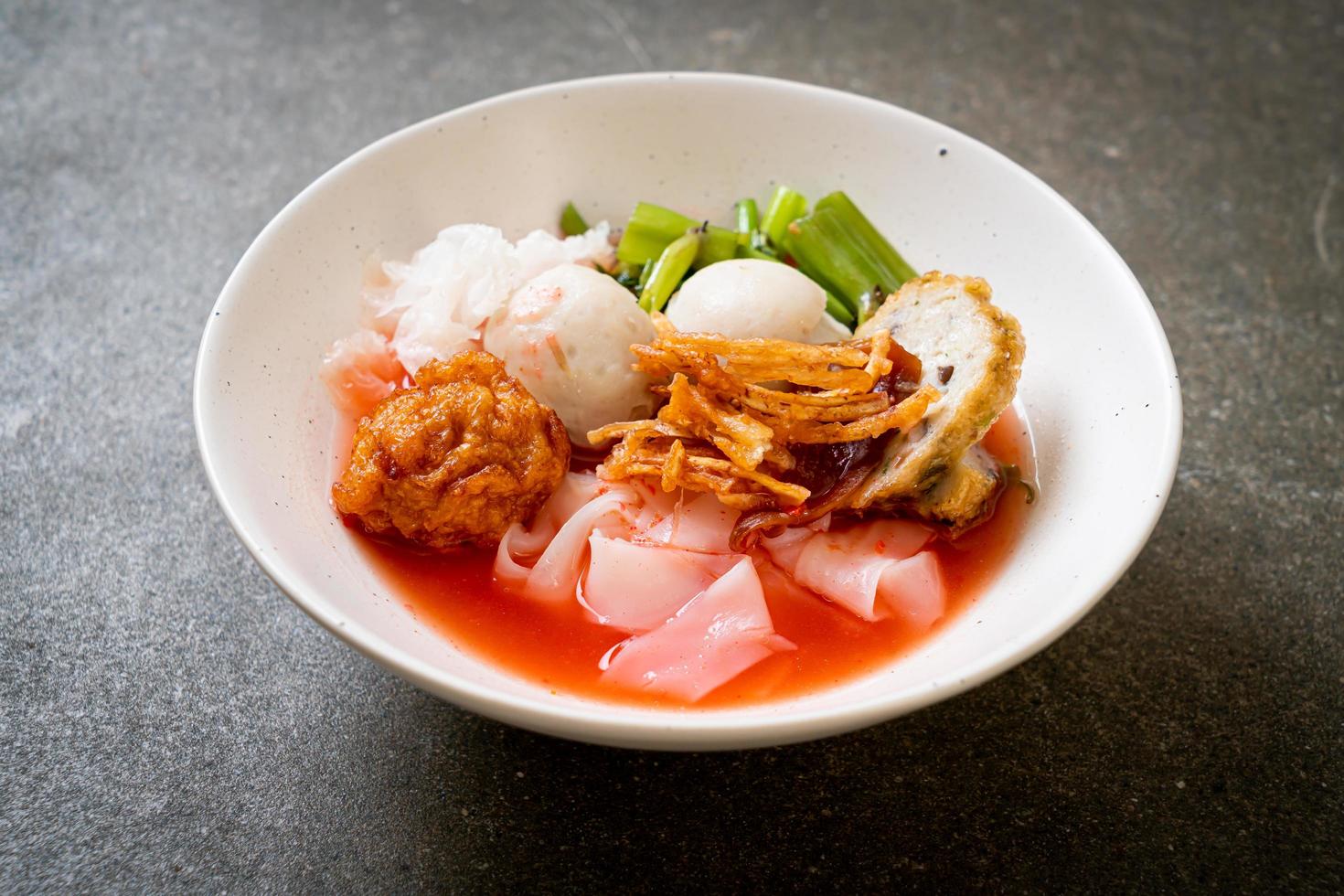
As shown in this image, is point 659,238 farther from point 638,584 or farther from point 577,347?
point 638,584

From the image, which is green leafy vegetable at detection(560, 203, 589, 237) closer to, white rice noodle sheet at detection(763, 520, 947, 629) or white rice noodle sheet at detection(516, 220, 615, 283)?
white rice noodle sheet at detection(516, 220, 615, 283)

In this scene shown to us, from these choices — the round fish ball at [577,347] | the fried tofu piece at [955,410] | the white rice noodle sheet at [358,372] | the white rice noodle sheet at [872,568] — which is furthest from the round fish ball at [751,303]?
the white rice noodle sheet at [358,372]

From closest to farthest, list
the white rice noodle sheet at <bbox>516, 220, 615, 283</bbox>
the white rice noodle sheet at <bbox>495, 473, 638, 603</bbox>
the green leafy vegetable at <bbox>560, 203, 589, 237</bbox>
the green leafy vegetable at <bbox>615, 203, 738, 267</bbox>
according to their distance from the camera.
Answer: the white rice noodle sheet at <bbox>495, 473, 638, 603</bbox>
the white rice noodle sheet at <bbox>516, 220, 615, 283</bbox>
the green leafy vegetable at <bbox>615, 203, 738, 267</bbox>
the green leafy vegetable at <bbox>560, 203, 589, 237</bbox>

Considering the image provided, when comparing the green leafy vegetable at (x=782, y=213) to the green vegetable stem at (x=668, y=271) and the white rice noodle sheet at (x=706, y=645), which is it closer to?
the green vegetable stem at (x=668, y=271)

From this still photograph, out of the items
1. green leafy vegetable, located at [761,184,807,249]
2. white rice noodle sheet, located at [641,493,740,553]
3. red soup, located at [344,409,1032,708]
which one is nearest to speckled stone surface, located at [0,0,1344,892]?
red soup, located at [344,409,1032,708]

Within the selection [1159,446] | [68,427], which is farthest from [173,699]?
[1159,446]

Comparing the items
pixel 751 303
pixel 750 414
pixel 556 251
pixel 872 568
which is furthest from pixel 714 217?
pixel 872 568
